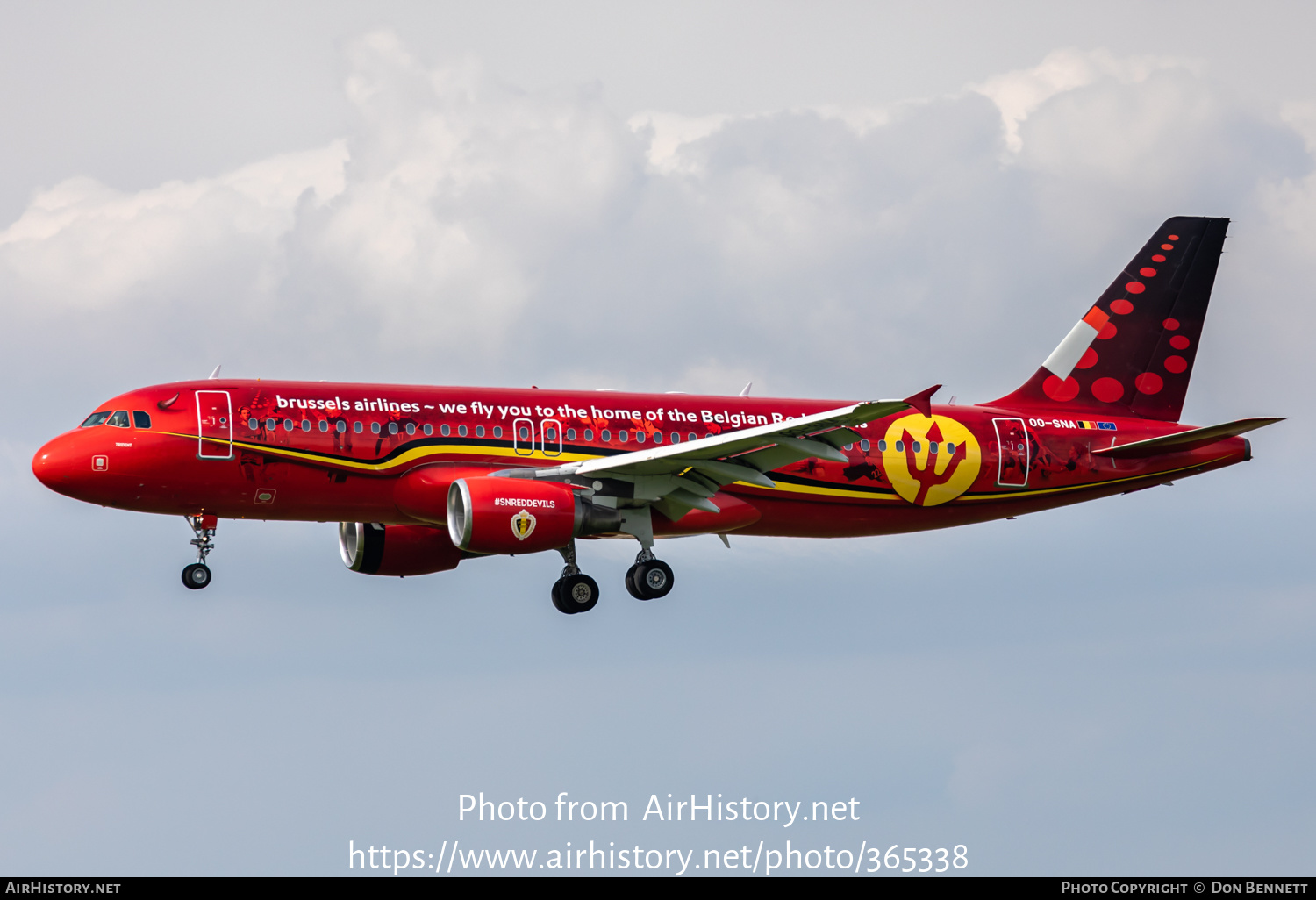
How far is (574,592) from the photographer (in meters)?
38.5

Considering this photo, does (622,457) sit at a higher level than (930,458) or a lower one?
lower

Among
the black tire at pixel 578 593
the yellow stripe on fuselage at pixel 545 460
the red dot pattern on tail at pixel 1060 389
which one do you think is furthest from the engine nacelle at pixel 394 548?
the red dot pattern on tail at pixel 1060 389

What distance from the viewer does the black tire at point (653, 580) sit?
38000 mm

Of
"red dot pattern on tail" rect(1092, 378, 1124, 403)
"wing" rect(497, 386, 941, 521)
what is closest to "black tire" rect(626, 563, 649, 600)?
"wing" rect(497, 386, 941, 521)

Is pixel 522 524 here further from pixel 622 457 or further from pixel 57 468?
pixel 57 468

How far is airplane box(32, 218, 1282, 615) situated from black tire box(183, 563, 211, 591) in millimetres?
61

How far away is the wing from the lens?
34625mm

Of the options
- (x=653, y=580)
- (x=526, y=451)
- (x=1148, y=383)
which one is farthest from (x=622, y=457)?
(x=1148, y=383)

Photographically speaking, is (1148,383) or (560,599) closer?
(560,599)

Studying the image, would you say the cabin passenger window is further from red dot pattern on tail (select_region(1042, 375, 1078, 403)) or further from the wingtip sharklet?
red dot pattern on tail (select_region(1042, 375, 1078, 403))

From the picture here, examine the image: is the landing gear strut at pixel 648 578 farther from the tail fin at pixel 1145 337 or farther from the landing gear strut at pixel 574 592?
the tail fin at pixel 1145 337

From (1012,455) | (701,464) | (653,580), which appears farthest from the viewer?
(1012,455)

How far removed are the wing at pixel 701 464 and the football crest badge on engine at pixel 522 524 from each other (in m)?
1.75

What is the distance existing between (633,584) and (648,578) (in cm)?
44
